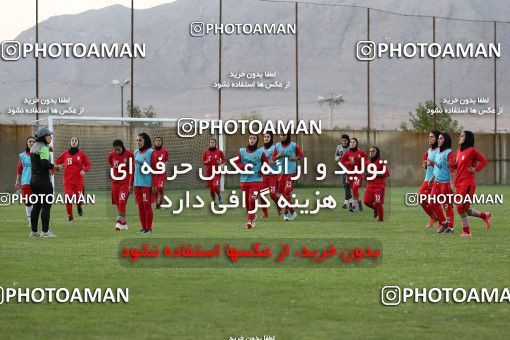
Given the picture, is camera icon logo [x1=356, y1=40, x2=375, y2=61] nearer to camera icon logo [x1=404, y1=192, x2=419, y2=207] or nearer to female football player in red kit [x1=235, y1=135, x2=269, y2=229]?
camera icon logo [x1=404, y1=192, x2=419, y2=207]

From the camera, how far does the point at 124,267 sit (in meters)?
15.1

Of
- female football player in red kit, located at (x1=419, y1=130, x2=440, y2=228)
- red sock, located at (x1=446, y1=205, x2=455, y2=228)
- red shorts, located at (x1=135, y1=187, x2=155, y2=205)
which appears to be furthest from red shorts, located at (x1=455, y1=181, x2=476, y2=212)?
red shorts, located at (x1=135, y1=187, x2=155, y2=205)

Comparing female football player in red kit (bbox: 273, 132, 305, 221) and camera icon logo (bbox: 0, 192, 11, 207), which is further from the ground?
female football player in red kit (bbox: 273, 132, 305, 221)

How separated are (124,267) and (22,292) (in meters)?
2.80

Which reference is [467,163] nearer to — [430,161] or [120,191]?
[430,161]

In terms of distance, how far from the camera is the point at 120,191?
2339 cm

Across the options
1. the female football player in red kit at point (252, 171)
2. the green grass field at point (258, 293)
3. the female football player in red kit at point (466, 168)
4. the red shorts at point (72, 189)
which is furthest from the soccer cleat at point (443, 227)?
the red shorts at point (72, 189)

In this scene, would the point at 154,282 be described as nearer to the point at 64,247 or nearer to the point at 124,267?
the point at 124,267

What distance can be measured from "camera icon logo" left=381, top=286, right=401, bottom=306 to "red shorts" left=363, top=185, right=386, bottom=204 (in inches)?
510

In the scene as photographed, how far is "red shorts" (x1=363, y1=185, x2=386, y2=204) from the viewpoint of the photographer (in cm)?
2552

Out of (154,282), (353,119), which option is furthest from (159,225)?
(353,119)

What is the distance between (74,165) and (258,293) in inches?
603

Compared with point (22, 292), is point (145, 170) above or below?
above

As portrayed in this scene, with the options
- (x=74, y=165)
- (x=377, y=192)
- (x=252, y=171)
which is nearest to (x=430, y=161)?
(x=377, y=192)
